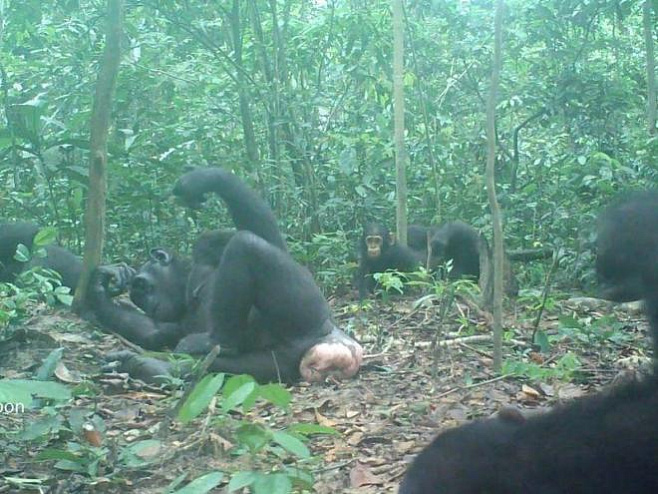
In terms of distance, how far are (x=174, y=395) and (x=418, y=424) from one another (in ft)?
4.45

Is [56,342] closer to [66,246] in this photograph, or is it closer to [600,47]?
[66,246]

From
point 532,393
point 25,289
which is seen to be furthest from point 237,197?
point 532,393

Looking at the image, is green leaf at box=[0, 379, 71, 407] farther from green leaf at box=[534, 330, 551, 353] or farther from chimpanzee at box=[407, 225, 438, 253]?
chimpanzee at box=[407, 225, 438, 253]

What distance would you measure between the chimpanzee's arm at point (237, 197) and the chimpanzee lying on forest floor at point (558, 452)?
3.74 m

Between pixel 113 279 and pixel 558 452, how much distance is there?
16.5 feet

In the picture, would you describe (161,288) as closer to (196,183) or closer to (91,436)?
(196,183)

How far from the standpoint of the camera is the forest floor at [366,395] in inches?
153

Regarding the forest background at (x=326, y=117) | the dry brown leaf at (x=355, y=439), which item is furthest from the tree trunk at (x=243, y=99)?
the dry brown leaf at (x=355, y=439)

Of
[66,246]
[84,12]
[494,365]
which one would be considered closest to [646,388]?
[494,365]

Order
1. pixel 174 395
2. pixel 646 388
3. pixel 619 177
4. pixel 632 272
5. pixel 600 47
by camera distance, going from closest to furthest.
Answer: pixel 646 388 → pixel 632 272 → pixel 174 395 → pixel 619 177 → pixel 600 47

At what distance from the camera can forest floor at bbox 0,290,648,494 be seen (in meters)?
3.88

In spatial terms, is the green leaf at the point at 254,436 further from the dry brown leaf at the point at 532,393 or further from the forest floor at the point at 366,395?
the dry brown leaf at the point at 532,393

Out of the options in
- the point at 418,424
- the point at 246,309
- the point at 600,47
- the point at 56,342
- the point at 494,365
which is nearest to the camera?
the point at 418,424

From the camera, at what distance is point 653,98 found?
11.1 metres
